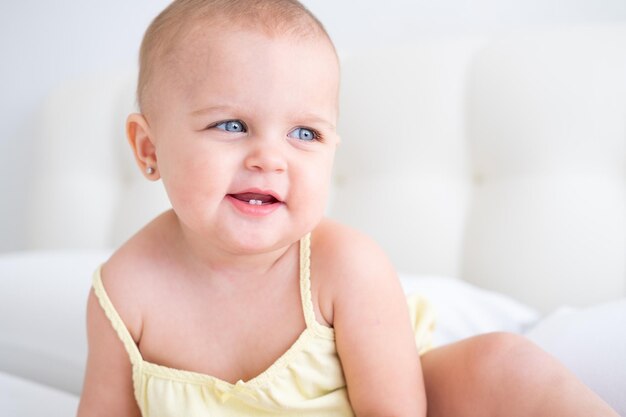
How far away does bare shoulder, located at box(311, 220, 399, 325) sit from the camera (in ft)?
2.74

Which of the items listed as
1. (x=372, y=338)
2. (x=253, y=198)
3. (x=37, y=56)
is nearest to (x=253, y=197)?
(x=253, y=198)

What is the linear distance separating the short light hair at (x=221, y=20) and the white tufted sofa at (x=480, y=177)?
55cm

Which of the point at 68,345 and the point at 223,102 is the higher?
the point at 223,102

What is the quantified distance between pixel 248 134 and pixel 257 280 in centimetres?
21

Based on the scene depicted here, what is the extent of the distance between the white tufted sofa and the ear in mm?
442

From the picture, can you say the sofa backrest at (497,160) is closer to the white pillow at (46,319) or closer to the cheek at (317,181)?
the white pillow at (46,319)

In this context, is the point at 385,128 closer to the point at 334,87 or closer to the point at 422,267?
the point at 422,267

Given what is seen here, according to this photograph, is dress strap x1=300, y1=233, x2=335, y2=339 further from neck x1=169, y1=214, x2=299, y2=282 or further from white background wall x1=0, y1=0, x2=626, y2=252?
white background wall x1=0, y1=0, x2=626, y2=252

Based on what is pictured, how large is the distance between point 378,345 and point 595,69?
30.1 inches

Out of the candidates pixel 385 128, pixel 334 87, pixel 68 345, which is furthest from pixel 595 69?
pixel 68 345

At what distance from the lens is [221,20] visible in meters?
0.76

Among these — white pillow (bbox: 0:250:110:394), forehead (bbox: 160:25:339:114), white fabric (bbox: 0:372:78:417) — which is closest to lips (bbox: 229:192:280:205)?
forehead (bbox: 160:25:339:114)

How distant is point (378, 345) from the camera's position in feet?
2.70

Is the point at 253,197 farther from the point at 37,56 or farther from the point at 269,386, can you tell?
the point at 37,56
